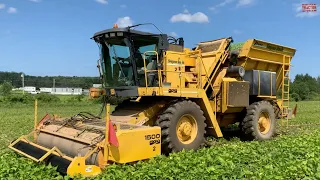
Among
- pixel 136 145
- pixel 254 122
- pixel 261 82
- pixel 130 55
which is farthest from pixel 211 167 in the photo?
pixel 261 82

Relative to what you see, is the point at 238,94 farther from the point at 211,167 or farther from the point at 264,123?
the point at 211,167

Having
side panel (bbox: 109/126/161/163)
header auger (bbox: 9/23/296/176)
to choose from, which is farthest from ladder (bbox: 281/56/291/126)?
side panel (bbox: 109/126/161/163)

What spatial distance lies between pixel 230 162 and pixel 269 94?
5.65 metres

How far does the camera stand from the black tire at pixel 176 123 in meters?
7.07

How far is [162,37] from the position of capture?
7.95 metres

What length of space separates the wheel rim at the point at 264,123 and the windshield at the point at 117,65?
469cm

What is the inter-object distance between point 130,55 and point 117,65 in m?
0.46

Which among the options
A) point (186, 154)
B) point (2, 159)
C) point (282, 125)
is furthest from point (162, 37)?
point (282, 125)

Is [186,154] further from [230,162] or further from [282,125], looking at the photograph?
[282,125]

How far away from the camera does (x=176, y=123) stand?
732 cm

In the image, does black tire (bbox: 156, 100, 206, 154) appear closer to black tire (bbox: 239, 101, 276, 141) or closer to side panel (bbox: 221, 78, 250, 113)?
side panel (bbox: 221, 78, 250, 113)

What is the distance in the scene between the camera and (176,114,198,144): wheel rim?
7562 millimetres

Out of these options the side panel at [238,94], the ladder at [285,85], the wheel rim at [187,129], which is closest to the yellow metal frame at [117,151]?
the wheel rim at [187,129]

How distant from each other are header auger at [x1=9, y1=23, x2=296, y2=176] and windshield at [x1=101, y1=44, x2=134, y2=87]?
2 cm
